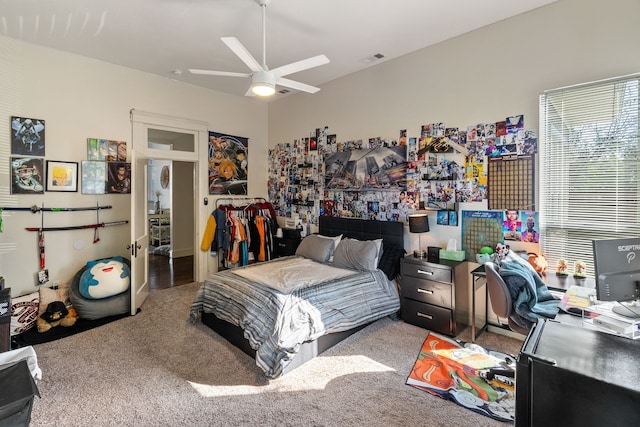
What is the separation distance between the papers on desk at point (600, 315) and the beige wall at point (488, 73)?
53.6 inches

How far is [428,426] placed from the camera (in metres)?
1.97

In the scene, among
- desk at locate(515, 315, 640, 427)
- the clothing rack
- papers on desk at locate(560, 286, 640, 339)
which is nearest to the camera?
desk at locate(515, 315, 640, 427)

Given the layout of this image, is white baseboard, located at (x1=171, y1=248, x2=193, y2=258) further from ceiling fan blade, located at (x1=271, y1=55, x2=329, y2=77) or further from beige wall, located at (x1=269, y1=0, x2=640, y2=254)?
ceiling fan blade, located at (x1=271, y1=55, x2=329, y2=77)

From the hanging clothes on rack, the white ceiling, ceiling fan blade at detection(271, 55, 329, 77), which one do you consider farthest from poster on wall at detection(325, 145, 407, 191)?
ceiling fan blade at detection(271, 55, 329, 77)

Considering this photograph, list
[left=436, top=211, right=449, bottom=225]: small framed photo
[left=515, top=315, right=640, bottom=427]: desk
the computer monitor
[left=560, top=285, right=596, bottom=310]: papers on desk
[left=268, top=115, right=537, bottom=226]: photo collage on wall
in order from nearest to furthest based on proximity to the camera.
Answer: [left=515, top=315, right=640, bottom=427]: desk
the computer monitor
[left=560, top=285, right=596, bottom=310]: papers on desk
[left=268, top=115, right=537, bottom=226]: photo collage on wall
[left=436, top=211, right=449, bottom=225]: small framed photo

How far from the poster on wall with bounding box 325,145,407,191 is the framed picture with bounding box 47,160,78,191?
3259 mm

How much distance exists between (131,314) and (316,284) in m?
2.38

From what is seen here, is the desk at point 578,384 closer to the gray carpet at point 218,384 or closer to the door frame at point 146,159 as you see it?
the gray carpet at point 218,384

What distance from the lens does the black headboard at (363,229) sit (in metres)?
3.95

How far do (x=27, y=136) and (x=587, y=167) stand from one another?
18.6 ft

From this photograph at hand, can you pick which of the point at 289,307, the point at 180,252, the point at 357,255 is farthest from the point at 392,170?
the point at 180,252

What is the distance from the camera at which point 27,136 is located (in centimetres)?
354

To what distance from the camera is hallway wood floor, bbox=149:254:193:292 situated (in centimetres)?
511

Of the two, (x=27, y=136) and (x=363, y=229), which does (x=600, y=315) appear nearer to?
(x=363, y=229)
